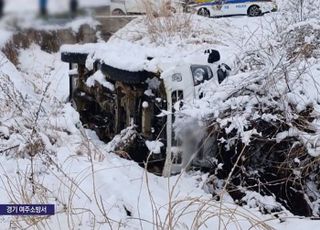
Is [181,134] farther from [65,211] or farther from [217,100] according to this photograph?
[65,211]

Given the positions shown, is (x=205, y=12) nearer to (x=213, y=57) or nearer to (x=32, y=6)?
(x=213, y=57)

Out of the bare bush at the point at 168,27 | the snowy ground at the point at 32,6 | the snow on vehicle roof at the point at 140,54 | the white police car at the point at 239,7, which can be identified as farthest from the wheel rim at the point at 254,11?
the snowy ground at the point at 32,6

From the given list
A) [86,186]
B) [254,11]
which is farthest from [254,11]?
[86,186]

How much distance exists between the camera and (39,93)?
6121 mm

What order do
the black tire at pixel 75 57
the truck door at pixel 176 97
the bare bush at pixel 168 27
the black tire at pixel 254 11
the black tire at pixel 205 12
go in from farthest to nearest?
1. the black tire at pixel 205 12
2. the bare bush at pixel 168 27
3. the black tire at pixel 254 11
4. the black tire at pixel 75 57
5. the truck door at pixel 176 97

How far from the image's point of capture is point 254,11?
6027 millimetres

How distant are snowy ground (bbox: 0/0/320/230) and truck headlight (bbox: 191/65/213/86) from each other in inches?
24.1

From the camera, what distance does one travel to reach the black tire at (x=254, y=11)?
574 centimetres

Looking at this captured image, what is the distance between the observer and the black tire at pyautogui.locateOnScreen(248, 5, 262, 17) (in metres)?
5.74

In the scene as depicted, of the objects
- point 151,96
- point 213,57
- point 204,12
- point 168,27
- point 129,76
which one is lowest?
point 151,96

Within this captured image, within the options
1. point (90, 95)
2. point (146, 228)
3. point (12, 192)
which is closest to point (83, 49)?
point (90, 95)

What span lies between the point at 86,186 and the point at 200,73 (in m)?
1.41

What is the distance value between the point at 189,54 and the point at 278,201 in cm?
160

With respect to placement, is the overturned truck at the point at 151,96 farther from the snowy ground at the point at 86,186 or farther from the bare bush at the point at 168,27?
the bare bush at the point at 168,27
